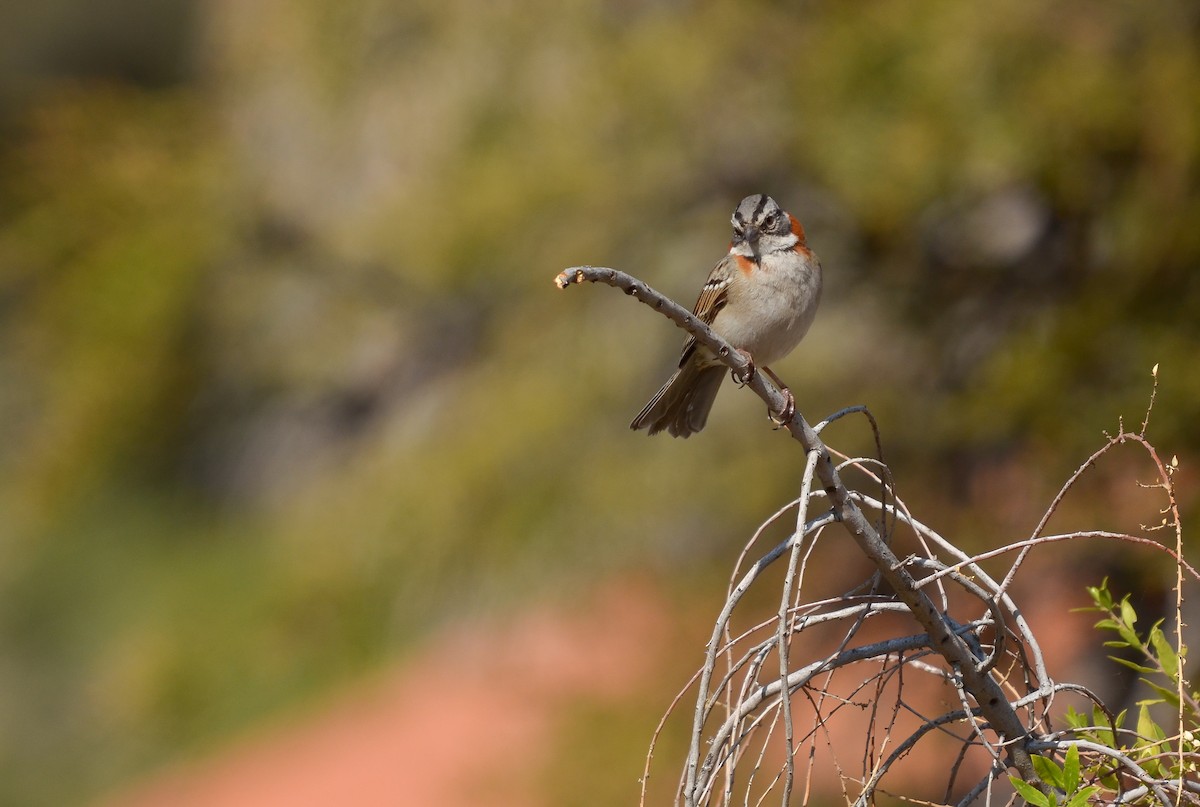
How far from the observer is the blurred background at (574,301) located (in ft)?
13.5

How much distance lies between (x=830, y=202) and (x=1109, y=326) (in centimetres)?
105

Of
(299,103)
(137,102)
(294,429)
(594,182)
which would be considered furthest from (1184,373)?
(294,429)

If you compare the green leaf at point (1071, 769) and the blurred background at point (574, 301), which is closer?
the green leaf at point (1071, 769)

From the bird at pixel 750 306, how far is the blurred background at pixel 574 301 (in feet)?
2.48

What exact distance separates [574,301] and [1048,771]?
2870mm

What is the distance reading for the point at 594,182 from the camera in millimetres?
4441

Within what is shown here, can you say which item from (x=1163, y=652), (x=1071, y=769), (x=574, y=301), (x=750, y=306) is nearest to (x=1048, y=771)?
(x=1071, y=769)

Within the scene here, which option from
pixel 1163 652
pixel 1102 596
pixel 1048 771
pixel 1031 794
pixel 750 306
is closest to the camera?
pixel 1031 794

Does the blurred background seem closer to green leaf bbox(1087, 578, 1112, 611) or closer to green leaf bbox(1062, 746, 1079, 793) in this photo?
green leaf bbox(1087, 578, 1112, 611)

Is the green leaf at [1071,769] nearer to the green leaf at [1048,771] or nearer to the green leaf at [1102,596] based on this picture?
the green leaf at [1048,771]

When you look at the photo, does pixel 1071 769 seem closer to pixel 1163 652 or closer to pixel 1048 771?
pixel 1048 771

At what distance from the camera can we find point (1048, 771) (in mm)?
1658

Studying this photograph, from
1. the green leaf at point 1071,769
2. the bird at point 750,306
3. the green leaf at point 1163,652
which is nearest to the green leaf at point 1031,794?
the green leaf at point 1071,769

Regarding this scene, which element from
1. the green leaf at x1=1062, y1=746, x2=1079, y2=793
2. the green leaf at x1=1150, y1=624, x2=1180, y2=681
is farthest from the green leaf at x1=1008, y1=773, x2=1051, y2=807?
the green leaf at x1=1150, y1=624, x2=1180, y2=681
